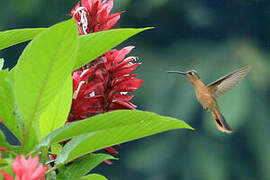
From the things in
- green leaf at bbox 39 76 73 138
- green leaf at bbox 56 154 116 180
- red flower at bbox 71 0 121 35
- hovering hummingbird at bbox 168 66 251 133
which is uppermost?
red flower at bbox 71 0 121 35

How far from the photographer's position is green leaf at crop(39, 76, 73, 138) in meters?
0.52

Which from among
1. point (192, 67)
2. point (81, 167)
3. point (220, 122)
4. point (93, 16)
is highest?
point (93, 16)

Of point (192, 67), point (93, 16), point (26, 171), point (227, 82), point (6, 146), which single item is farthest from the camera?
point (192, 67)

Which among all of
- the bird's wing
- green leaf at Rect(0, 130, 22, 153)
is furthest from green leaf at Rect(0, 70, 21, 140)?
the bird's wing

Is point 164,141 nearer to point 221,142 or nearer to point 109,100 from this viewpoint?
point 221,142

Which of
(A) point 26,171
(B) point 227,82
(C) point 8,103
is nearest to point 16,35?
(C) point 8,103

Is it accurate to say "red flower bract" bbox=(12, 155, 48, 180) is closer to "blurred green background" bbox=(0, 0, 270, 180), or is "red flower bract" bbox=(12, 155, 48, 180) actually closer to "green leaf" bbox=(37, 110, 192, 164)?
"green leaf" bbox=(37, 110, 192, 164)

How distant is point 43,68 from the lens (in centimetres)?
47

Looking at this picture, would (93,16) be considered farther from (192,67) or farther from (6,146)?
(192,67)

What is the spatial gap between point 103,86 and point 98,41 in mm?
86

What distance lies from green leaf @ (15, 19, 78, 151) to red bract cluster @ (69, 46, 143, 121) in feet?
0.33

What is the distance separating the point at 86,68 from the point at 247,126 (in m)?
5.27

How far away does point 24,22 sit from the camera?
6.38 metres

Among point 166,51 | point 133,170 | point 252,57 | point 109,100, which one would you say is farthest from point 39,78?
point 166,51
